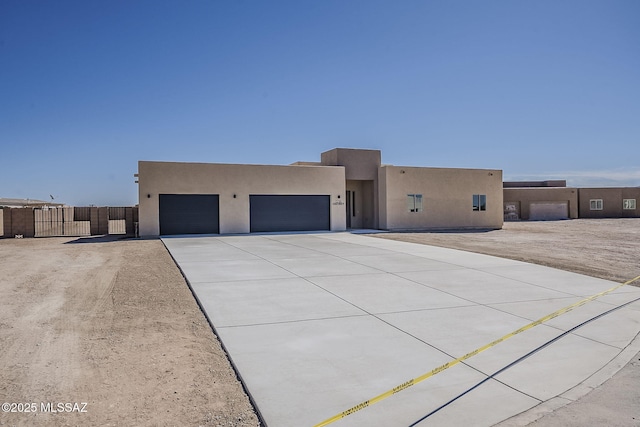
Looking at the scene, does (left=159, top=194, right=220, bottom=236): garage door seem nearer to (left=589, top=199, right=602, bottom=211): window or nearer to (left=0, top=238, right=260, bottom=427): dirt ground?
(left=0, top=238, right=260, bottom=427): dirt ground

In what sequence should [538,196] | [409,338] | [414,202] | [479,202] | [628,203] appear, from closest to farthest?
[409,338] < [414,202] < [479,202] < [538,196] < [628,203]

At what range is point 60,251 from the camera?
18.0 m

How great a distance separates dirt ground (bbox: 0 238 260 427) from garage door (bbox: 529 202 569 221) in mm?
41330

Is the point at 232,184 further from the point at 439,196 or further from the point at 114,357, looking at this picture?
the point at 114,357

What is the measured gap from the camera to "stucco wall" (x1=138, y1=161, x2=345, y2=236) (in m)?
24.2

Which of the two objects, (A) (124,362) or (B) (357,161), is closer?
(A) (124,362)

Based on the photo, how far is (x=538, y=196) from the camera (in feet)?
147

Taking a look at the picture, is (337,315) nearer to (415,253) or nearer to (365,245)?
(415,253)

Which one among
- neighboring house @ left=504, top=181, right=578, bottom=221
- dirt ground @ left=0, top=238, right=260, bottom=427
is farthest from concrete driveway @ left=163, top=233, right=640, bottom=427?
neighboring house @ left=504, top=181, right=578, bottom=221

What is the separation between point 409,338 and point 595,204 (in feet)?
161

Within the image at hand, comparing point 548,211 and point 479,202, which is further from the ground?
point 479,202

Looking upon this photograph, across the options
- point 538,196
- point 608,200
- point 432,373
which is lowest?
point 432,373

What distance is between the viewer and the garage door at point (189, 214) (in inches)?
976

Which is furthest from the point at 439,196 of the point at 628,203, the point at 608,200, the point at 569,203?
the point at 628,203
